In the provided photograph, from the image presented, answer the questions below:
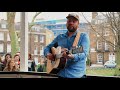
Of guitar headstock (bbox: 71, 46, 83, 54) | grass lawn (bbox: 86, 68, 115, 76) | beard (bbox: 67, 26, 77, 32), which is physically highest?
beard (bbox: 67, 26, 77, 32)

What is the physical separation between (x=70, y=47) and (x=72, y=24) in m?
0.40

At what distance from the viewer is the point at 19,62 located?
214 inches

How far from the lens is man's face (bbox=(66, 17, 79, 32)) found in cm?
530

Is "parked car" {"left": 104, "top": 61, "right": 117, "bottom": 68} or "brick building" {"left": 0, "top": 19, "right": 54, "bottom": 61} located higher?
"brick building" {"left": 0, "top": 19, "right": 54, "bottom": 61}

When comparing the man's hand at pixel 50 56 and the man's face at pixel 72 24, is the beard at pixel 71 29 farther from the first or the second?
the man's hand at pixel 50 56

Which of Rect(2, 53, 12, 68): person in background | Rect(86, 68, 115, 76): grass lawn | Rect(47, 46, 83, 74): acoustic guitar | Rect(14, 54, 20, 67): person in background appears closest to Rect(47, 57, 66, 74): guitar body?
Rect(47, 46, 83, 74): acoustic guitar

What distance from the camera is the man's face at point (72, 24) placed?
17.4 feet

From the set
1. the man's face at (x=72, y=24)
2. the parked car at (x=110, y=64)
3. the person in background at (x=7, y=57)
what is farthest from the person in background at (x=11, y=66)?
the parked car at (x=110, y=64)

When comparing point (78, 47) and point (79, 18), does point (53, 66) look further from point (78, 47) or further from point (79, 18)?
point (79, 18)

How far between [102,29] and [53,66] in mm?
1063

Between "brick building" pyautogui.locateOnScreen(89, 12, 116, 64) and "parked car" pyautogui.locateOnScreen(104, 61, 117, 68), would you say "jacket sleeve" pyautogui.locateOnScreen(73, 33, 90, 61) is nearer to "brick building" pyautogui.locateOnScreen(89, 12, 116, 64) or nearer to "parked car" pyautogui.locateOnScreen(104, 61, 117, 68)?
"brick building" pyautogui.locateOnScreen(89, 12, 116, 64)

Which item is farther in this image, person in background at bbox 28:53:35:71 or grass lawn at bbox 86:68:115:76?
person in background at bbox 28:53:35:71
